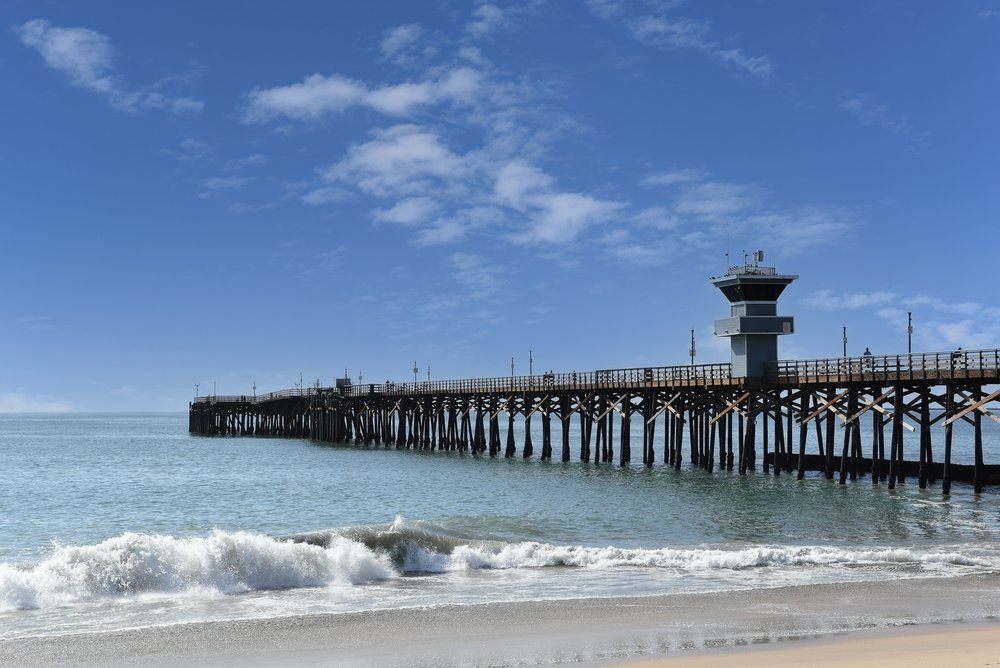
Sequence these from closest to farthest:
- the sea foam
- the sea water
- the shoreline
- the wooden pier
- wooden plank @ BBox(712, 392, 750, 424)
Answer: the shoreline → the sea foam → the sea water → the wooden pier → wooden plank @ BBox(712, 392, 750, 424)

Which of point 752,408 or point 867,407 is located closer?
point 867,407

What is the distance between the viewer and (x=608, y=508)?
28234 millimetres

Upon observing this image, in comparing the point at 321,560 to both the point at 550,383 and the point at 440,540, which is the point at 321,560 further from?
the point at 550,383

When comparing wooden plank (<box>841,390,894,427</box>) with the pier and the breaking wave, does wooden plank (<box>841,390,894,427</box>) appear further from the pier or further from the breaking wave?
the breaking wave

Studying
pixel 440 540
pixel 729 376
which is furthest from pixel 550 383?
pixel 440 540

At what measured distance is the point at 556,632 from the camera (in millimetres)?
12938

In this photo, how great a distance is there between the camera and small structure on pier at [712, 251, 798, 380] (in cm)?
3869

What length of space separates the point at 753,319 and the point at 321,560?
25502 mm

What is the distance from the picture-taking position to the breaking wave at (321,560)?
53.1 feet

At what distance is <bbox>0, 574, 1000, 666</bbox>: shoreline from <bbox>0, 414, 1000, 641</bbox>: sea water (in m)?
0.96

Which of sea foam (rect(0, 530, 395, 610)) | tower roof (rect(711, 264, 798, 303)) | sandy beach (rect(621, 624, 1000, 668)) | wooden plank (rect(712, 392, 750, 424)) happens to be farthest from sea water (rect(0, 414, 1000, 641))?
tower roof (rect(711, 264, 798, 303))

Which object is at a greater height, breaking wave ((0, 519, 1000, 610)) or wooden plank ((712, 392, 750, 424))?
wooden plank ((712, 392, 750, 424))

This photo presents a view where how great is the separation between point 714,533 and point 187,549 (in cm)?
1203

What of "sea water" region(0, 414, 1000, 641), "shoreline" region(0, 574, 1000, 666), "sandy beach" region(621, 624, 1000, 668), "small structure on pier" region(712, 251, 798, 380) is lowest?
"sea water" region(0, 414, 1000, 641)
